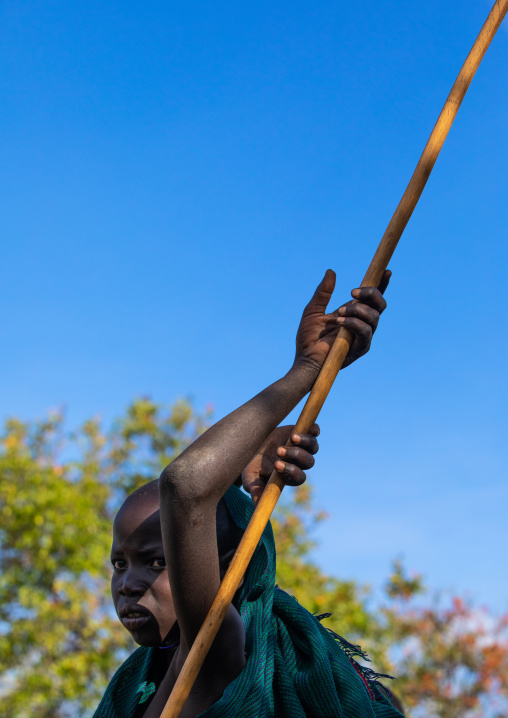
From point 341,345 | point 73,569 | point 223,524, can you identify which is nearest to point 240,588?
point 223,524

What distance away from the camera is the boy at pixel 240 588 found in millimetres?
1748

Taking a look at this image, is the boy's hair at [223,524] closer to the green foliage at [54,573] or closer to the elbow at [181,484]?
the elbow at [181,484]

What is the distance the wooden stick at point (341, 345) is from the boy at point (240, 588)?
1.9 inches

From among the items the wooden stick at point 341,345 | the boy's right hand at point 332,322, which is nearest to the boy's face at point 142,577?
the wooden stick at point 341,345

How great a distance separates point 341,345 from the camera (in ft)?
6.62

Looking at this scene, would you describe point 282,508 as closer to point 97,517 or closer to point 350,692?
point 97,517

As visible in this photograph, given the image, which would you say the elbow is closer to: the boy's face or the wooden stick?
the wooden stick

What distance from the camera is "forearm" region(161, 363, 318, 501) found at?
1.71 metres

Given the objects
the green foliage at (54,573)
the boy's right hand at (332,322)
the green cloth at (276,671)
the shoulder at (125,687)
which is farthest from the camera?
the green foliage at (54,573)

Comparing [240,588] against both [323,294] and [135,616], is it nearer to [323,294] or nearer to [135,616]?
[135,616]

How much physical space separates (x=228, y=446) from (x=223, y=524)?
45 cm

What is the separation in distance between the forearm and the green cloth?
15.2 inches

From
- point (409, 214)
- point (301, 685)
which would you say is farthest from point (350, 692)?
point (409, 214)

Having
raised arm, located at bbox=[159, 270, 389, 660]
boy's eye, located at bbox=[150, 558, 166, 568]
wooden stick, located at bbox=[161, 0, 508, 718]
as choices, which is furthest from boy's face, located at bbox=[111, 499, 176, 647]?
wooden stick, located at bbox=[161, 0, 508, 718]
